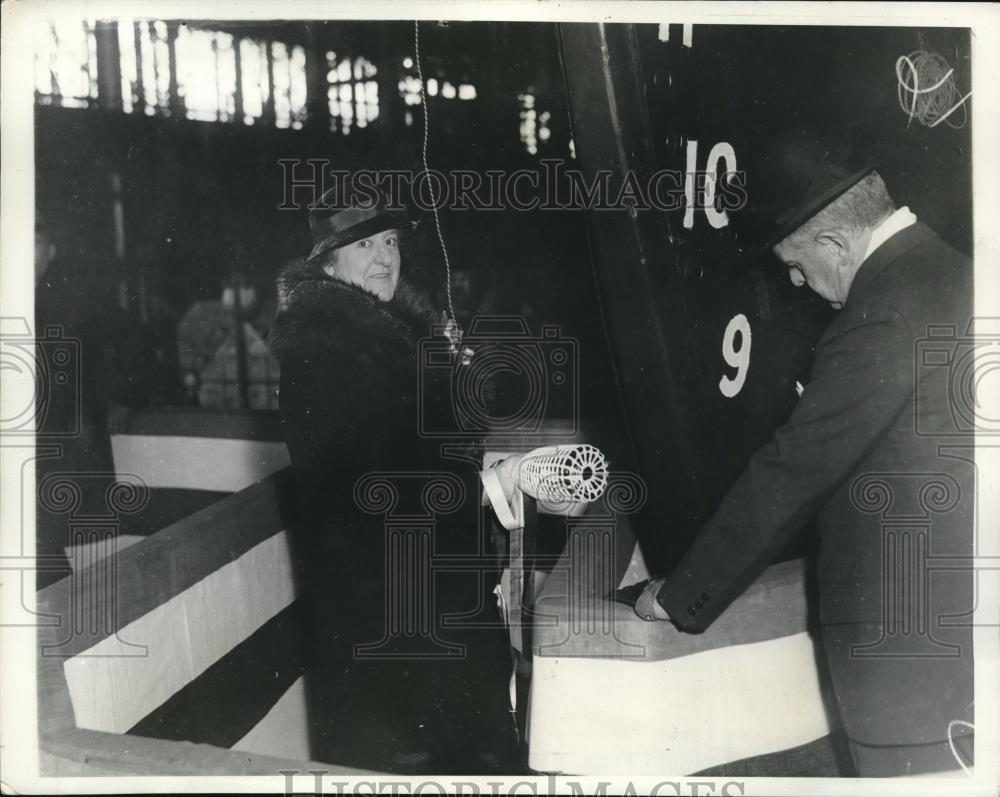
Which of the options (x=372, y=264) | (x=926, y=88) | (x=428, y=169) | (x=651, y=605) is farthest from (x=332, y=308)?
(x=926, y=88)

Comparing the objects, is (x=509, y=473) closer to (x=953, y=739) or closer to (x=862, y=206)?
(x=862, y=206)

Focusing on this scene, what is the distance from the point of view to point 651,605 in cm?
121

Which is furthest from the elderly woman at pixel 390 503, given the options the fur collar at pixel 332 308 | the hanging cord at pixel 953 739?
the hanging cord at pixel 953 739

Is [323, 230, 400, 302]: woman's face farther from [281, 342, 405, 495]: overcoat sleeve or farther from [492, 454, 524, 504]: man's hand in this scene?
[492, 454, 524, 504]: man's hand

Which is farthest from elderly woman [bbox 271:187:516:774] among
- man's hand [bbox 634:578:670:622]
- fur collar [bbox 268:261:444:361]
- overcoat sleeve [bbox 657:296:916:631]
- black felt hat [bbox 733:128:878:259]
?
black felt hat [bbox 733:128:878:259]

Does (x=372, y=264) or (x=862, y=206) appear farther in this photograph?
(x=372, y=264)

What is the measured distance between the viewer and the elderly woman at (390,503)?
1.24m

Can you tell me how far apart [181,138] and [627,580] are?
1036 millimetres

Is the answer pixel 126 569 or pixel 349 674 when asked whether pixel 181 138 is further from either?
pixel 349 674

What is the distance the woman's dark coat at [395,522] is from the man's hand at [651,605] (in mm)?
233

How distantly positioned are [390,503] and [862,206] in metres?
0.87

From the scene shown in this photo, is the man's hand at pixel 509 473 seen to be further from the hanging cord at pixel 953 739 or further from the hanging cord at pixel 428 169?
the hanging cord at pixel 953 739

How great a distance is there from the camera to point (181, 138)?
1280 millimetres

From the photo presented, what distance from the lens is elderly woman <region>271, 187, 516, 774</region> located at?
4.07 feet
